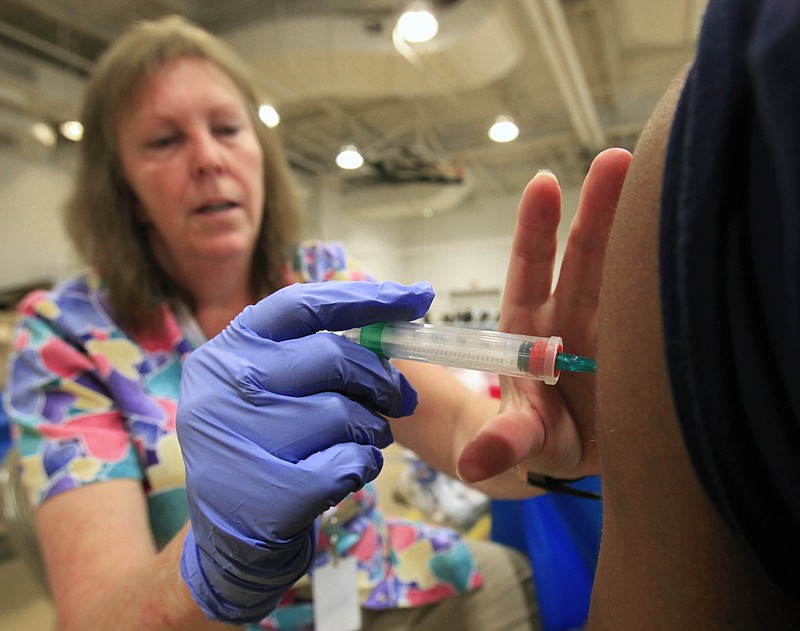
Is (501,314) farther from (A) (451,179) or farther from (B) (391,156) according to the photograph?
(B) (391,156)

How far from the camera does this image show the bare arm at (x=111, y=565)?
54 cm

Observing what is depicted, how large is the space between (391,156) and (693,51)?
473 centimetres

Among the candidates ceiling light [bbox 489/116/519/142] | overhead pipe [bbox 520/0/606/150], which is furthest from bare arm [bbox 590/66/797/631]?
ceiling light [bbox 489/116/519/142]

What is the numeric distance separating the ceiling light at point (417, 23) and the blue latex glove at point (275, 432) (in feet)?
7.49

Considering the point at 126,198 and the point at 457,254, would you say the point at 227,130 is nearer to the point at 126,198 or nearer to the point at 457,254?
the point at 126,198

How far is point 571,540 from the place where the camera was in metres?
1.07

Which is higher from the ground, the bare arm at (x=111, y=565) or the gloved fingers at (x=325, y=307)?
the gloved fingers at (x=325, y=307)

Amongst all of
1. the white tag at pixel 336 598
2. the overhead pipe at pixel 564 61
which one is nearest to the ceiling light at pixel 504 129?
the overhead pipe at pixel 564 61

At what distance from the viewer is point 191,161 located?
0.83m

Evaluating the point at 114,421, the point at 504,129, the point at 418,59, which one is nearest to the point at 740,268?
the point at 114,421

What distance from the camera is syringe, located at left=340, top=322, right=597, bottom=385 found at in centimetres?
47

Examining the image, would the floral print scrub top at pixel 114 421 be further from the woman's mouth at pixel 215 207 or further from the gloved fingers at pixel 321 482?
the gloved fingers at pixel 321 482

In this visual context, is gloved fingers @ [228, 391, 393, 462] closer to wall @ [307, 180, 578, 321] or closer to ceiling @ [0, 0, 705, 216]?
wall @ [307, 180, 578, 321]

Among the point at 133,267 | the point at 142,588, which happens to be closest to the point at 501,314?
the point at 142,588
